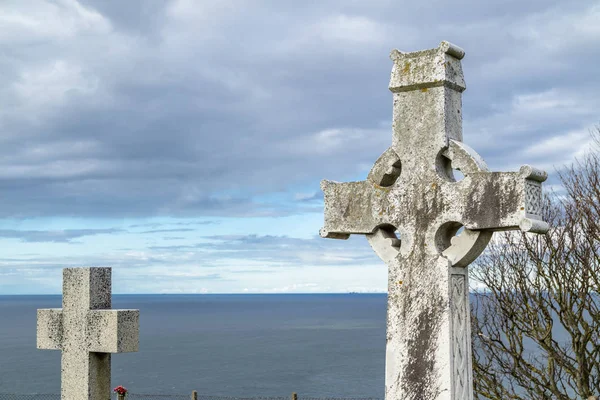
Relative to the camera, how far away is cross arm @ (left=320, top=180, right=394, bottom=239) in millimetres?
5761

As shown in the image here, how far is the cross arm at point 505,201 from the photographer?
200 inches

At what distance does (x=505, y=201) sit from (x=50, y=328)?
5748 millimetres

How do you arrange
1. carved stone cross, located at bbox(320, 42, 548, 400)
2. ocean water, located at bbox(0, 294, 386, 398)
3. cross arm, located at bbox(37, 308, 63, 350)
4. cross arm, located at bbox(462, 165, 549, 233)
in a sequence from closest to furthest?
1. cross arm, located at bbox(462, 165, 549, 233)
2. carved stone cross, located at bbox(320, 42, 548, 400)
3. cross arm, located at bbox(37, 308, 63, 350)
4. ocean water, located at bbox(0, 294, 386, 398)

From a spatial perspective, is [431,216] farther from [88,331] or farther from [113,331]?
[88,331]

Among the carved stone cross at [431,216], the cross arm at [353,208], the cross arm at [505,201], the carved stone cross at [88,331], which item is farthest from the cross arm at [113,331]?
the cross arm at [505,201]

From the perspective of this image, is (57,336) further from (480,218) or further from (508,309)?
(508,309)

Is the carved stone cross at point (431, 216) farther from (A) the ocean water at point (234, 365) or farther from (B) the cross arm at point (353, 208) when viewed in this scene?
(A) the ocean water at point (234, 365)

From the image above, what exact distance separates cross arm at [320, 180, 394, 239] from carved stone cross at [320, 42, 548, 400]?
0.01m

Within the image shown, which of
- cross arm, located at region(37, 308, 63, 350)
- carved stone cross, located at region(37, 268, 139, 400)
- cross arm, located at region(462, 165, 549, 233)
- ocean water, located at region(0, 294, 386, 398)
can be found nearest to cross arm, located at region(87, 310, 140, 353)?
carved stone cross, located at region(37, 268, 139, 400)

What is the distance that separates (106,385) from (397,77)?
5090mm

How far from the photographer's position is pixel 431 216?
5484 mm

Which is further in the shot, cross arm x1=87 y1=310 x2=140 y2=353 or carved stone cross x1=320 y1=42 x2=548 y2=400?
cross arm x1=87 y1=310 x2=140 y2=353

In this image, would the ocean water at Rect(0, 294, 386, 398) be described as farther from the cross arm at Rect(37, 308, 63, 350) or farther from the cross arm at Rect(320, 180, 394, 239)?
the cross arm at Rect(320, 180, 394, 239)

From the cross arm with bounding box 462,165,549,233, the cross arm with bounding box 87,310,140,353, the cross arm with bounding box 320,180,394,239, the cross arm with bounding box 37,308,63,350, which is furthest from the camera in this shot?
the cross arm with bounding box 37,308,63,350
